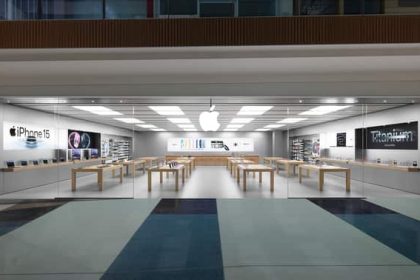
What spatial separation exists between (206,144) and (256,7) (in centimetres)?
1007

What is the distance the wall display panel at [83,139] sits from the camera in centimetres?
832

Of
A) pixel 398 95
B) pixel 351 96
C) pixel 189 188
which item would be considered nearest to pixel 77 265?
pixel 189 188

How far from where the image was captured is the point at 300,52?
3.84 meters

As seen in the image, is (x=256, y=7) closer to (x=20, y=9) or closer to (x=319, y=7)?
(x=319, y=7)

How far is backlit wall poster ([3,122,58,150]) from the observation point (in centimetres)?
599

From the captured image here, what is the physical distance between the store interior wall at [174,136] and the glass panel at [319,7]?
9848 millimetres

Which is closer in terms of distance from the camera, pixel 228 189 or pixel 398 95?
pixel 398 95

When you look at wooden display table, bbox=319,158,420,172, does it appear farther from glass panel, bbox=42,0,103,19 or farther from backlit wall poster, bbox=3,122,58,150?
backlit wall poster, bbox=3,122,58,150

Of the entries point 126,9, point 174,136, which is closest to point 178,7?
point 126,9

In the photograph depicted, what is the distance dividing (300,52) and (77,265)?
4009mm

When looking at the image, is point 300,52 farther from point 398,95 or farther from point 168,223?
point 168,223

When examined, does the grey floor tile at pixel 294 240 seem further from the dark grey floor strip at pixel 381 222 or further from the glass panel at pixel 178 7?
the glass panel at pixel 178 7

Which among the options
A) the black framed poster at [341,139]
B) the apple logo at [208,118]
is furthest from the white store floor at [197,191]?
the apple logo at [208,118]

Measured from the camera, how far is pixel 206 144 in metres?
14.0
